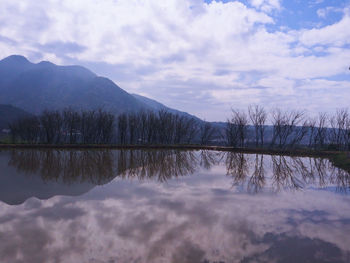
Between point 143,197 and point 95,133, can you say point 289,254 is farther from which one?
point 95,133

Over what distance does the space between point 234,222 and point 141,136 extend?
1982 centimetres

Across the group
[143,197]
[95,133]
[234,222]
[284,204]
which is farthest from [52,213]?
[95,133]

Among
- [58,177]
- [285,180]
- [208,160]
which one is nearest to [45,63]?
[208,160]

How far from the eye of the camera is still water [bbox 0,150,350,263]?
Result: 335cm

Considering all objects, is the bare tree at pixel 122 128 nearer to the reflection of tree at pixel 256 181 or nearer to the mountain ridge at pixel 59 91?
the reflection of tree at pixel 256 181

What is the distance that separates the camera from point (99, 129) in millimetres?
22453

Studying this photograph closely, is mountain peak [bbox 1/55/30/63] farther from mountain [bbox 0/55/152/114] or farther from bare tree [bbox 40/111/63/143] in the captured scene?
bare tree [bbox 40/111/63/143]

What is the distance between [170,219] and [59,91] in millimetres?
85912

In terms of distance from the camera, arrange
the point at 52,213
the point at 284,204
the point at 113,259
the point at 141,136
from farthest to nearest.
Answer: the point at 141,136 < the point at 284,204 < the point at 52,213 < the point at 113,259

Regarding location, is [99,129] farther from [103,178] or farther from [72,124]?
[103,178]

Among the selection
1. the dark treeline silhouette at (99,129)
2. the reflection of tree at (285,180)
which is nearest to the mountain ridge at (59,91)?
the dark treeline silhouette at (99,129)

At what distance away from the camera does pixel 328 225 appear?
14.9ft

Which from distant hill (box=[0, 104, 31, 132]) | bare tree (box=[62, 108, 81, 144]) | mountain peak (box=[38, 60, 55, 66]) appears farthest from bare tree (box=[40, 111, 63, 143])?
mountain peak (box=[38, 60, 55, 66])

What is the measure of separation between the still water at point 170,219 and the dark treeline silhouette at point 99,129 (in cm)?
1447
